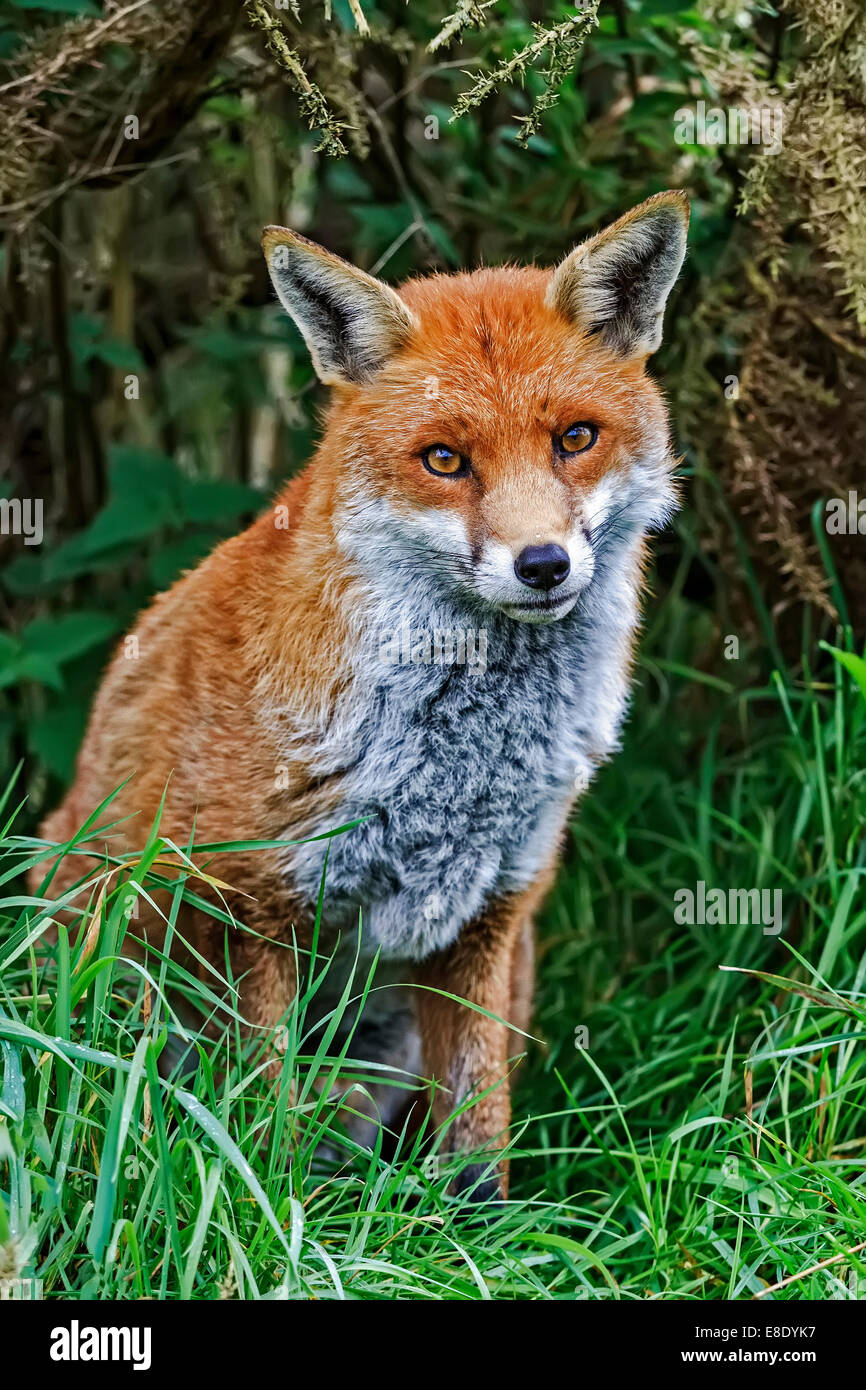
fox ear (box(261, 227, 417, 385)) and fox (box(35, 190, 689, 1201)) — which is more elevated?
fox ear (box(261, 227, 417, 385))

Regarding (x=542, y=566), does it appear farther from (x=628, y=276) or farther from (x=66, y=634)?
(x=66, y=634)

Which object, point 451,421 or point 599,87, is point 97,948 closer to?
point 451,421

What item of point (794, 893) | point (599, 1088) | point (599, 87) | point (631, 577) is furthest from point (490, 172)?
point (599, 1088)

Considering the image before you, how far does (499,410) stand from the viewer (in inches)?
127

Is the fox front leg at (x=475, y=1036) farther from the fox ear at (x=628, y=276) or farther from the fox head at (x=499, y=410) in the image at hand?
the fox ear at (x=628, y=276)

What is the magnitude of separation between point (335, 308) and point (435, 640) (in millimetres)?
858

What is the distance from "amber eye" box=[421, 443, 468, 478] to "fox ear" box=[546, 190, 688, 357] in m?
0.50

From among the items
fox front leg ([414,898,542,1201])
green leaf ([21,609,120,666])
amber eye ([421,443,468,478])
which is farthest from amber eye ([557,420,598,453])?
green leaf ([21,609,120,666])

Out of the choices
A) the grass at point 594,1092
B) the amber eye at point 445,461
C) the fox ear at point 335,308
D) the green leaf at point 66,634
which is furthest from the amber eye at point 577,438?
the green leaf at point 66,634

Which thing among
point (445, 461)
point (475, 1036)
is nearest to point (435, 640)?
point (445, 461)

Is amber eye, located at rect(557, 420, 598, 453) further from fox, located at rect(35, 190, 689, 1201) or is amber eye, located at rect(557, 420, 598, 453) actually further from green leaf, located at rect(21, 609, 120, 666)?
green leaf, located at rect(21, 609, 120, 666)

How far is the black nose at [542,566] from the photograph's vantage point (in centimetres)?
305

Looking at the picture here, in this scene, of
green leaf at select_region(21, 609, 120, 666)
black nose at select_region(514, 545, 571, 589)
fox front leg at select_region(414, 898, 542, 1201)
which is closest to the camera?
black nose at select_region(514, 545, 571, 589)

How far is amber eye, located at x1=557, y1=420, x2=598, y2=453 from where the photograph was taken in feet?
10.8
